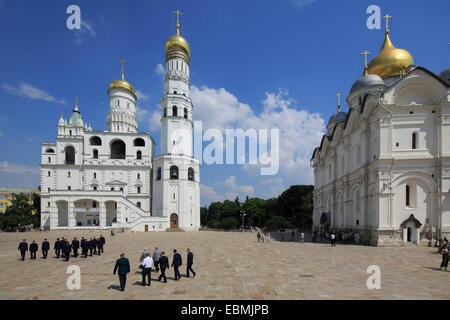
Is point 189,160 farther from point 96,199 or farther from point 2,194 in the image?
point 2,194

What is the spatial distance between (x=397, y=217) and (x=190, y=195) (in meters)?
34.4

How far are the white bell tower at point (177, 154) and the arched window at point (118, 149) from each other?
29.9 ft

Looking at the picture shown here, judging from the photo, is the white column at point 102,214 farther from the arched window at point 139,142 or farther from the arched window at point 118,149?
the arched window at point 139,142

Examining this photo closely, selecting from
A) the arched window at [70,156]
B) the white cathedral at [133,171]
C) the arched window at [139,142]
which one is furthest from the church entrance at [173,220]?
the arched window at [70,156]

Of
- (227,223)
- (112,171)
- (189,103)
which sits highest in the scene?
(189,103)

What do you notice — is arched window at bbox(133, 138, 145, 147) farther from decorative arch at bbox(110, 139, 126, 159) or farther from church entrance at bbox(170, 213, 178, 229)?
church entrance at bbox(170, 213, 178, 229)

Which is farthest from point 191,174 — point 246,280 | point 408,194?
point 246,280

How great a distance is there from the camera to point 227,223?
5850cm

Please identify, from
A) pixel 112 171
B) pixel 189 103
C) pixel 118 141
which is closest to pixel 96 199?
pixel 112 171

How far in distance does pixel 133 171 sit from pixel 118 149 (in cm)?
789

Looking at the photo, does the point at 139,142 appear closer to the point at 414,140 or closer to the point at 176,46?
the point at 176,46

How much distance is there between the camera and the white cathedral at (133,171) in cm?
4566

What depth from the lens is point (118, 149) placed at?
184 ft
